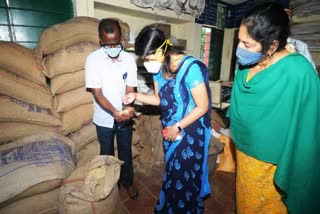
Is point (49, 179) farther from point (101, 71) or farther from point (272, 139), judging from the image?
point (272, 139)

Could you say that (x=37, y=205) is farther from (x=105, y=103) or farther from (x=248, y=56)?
(x=248, y=56)

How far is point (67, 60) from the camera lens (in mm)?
1654

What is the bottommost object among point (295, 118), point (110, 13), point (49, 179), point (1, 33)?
point (49, 179)

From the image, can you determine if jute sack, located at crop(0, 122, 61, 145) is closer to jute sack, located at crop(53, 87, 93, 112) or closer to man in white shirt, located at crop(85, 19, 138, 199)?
jute sack, located at crop(53, 87, 93, 112)

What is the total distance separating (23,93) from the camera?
5.02 feet

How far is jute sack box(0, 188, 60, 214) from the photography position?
1214mm

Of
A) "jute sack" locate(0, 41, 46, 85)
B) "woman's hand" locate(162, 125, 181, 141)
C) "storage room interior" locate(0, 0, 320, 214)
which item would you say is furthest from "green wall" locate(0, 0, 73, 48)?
"woman's hand" locate(162, 125, 181, 141)

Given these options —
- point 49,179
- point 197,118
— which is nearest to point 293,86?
Result: point 197,118

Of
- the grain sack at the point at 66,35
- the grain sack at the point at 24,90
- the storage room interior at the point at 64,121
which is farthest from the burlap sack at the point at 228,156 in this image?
the grain sack at the point at 24,90

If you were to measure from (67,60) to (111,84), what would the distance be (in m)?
0.47

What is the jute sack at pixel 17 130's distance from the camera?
146cm

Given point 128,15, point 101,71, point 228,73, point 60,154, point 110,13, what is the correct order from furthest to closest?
1. point 228,73
2. point 128,15
3. point 110,13
4. point 101,71
5. point 60,154

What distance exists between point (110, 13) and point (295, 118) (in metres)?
2.69

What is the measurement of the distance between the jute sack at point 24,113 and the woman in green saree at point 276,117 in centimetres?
152
